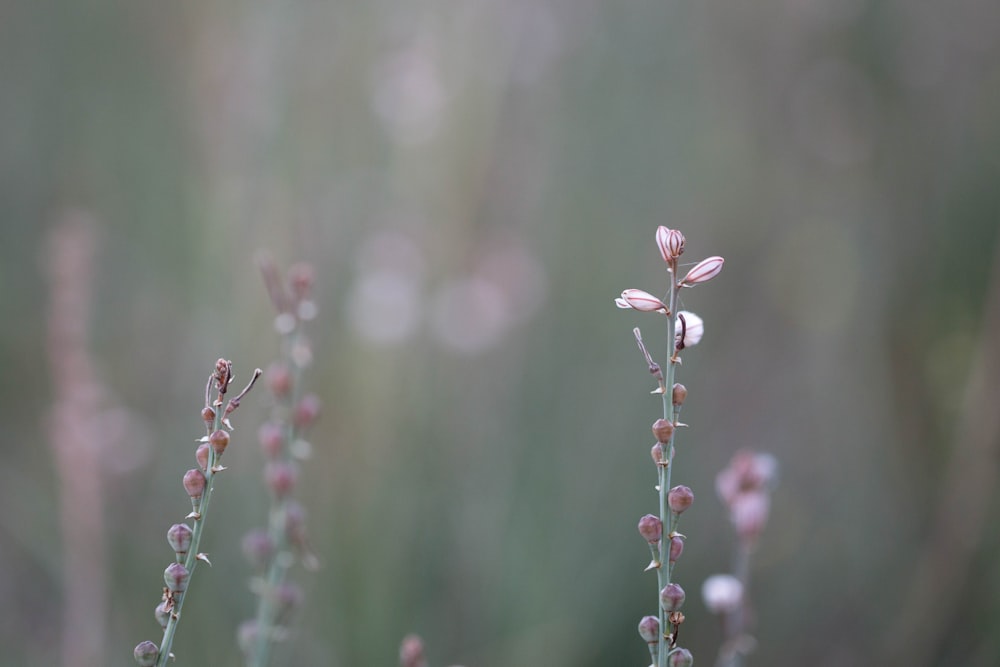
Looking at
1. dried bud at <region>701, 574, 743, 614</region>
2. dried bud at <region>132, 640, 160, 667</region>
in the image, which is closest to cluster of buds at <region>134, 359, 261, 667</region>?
dried bud at <region>132, 640, 160, 667</region>

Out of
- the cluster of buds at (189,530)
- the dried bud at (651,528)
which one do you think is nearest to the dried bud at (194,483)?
the cluster of buds at (189,530)

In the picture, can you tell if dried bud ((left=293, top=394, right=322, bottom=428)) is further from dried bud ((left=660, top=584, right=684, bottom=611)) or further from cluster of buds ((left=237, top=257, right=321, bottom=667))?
dried bud ((left=660, top=584, right=684, bottom=611))

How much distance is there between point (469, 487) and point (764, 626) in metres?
0.69

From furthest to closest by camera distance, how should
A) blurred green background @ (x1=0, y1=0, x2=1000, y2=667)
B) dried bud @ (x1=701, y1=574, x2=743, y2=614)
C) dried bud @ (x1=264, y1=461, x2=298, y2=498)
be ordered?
blurred green background @ (x1=0, y1=0, x2=1000, y2=667), dried bud @ (x1=701, y1=574, x2=743, y2=614), dried bud @ (x1=264, y1=461, x2=298, y2=498)

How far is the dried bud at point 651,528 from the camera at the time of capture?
63 cm

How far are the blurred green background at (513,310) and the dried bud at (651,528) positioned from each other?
98cm

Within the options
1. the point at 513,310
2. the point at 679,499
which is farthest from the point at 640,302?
the point at 513,310

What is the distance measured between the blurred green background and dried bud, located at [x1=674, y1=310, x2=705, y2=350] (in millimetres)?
996

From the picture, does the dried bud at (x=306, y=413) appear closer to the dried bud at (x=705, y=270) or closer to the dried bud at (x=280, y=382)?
the dried bud at (x=280, y=382)

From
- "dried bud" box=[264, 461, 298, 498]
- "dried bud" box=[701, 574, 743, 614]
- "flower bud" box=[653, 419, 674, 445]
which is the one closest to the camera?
"flower bud" box=[653, 419, 674, 445]

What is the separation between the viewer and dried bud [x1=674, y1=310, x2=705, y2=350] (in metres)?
0.66

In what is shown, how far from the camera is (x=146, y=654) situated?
642mm

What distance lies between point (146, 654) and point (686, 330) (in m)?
0.47

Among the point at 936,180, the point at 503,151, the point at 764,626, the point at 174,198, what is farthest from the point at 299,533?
the point at 174,198
